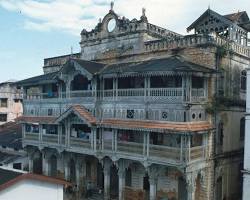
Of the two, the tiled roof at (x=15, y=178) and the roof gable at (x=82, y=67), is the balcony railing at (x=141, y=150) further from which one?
the tiled roof at (x=15, y=178)

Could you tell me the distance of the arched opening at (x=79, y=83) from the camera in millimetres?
31278

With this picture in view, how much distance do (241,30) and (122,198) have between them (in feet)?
54.5

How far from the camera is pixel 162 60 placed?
2573 centimetres

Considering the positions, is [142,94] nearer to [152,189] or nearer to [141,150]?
[141,150]

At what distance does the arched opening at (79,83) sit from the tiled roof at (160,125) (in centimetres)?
619

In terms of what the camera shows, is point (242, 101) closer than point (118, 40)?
Yes

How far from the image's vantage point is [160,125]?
2339cm

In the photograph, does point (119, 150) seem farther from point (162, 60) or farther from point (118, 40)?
point (118, 40)

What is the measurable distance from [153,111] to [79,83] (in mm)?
10374

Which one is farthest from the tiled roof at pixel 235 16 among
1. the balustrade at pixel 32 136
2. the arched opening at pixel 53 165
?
the arched opening at pixel 53 165

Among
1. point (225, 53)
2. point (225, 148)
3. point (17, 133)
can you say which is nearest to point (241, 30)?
point (225, 53)

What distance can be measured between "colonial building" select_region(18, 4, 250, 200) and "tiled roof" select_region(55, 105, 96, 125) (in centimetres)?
9

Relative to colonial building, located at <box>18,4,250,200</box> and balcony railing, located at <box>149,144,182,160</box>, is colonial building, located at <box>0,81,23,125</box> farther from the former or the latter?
balcony railing, located at <box>149,144,182,160</box>

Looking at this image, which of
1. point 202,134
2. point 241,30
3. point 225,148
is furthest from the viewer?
point 241,30
